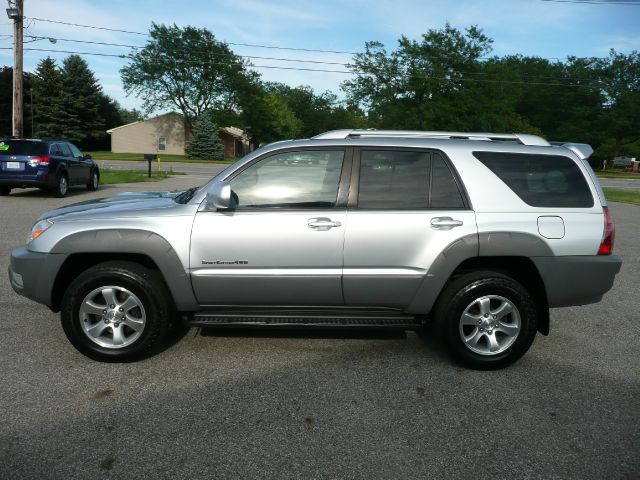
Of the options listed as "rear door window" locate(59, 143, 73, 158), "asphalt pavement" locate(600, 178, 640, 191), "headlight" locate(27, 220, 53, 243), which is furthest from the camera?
"asphalt pavement" locate(600, 178, 640, 191)

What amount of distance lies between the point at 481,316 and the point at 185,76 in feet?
209

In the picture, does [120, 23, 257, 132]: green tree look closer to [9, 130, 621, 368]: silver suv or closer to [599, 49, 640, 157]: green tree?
[599, 49, 640, 157]: green tree

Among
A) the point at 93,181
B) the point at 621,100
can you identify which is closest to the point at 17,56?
the point at 93,181

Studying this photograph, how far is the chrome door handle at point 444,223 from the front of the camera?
4.11 metres

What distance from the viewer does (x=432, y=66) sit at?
173ft

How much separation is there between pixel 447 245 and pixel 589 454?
1.64 m

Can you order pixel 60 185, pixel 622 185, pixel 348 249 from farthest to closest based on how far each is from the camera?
pixel 622 185, pixel 60 185, pixel 348 249

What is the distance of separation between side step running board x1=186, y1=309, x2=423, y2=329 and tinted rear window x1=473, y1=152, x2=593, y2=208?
50.4 inches

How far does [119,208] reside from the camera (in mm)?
4316

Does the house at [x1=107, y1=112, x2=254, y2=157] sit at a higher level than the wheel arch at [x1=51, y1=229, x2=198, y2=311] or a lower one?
higher

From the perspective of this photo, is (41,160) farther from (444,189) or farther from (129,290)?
(444,189)

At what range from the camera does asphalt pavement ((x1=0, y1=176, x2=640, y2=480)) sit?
291 centimetres

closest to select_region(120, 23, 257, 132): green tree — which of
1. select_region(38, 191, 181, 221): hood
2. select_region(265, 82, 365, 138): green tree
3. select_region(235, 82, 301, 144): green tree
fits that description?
select_region(235, 82, 301, 144): green tree

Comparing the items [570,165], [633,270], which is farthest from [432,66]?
[570,165]
